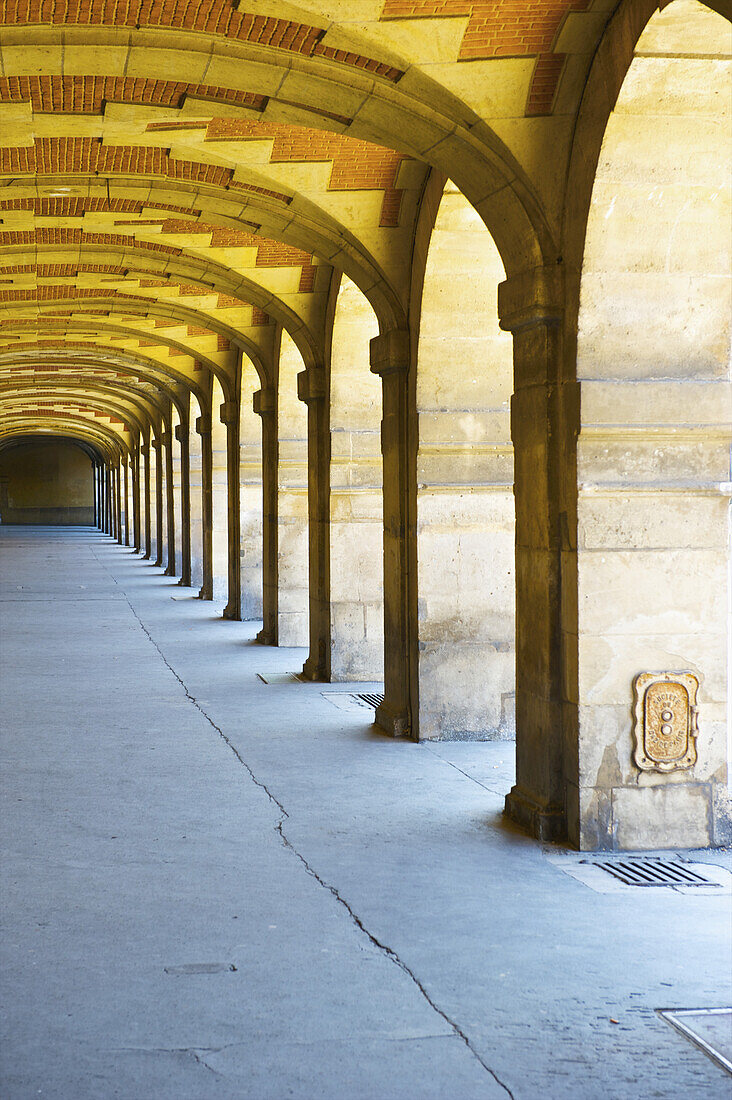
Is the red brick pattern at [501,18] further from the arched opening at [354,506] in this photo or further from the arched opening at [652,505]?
the arched opening at [354,506]

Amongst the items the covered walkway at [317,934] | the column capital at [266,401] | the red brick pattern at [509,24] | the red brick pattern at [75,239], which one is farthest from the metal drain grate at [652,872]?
the column capital at [266,401]

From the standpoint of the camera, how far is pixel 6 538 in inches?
1646

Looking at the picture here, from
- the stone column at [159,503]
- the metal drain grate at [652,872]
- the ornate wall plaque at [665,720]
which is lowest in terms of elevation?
the metal drain grate at [652,872]

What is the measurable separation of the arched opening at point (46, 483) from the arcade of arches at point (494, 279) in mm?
49753

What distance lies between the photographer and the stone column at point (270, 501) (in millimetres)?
13289

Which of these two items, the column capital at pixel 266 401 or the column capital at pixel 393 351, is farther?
the column capital at pixel 266 401

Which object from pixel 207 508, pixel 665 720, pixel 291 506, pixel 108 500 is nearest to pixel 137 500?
pixel 207 508

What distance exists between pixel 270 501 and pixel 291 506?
1.53ft

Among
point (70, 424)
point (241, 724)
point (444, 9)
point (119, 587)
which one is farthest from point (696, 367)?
point (70, 424)

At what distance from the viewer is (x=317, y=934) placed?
4371 mm

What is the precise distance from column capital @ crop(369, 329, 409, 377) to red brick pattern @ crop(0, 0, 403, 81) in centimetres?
284

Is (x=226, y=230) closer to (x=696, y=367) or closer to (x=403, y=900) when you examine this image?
(x=696, y=367)

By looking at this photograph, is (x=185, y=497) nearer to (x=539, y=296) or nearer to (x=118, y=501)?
(x=539, y=296)

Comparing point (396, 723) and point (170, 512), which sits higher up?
point (170, 512)
